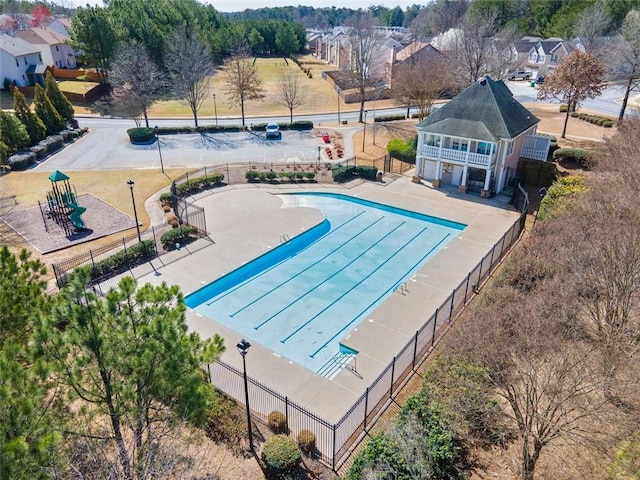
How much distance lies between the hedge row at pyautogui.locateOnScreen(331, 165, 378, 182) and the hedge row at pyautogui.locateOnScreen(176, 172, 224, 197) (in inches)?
354

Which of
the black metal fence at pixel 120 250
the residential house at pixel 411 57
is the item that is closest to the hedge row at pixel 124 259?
the black metal fence at pixel 120 250

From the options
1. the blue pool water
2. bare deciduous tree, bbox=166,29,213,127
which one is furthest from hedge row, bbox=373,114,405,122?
the blue pool water

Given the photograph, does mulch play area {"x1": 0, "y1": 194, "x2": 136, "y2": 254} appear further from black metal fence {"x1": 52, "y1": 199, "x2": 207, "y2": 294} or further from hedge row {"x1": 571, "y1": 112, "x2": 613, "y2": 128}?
hedge row {"x1": 571, "y1": 112, "x2": 613, "y2": 128}

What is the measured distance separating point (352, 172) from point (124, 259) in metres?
19.4

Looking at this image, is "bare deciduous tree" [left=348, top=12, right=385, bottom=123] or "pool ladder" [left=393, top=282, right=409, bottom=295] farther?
"bare deciduous tree" [left=348, top=12, right=385, bottom=123]

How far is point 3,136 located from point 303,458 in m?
39.7

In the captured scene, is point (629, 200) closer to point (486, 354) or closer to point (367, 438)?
point (486, 354)

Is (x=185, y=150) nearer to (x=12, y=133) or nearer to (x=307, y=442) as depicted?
(x=12, y=133)

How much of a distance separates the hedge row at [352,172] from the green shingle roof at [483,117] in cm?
503

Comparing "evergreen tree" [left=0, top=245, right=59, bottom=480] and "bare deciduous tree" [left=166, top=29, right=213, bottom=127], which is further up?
"bare deciduous tree" [left=166, top=29, right=213, bottom=127]

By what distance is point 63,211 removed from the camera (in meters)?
27.6

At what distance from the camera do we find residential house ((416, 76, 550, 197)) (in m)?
30.6

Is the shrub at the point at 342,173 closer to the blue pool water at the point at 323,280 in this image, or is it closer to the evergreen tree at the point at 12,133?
the blue pool water at the point at 323,280

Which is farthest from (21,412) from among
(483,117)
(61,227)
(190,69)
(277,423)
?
(190,69)
